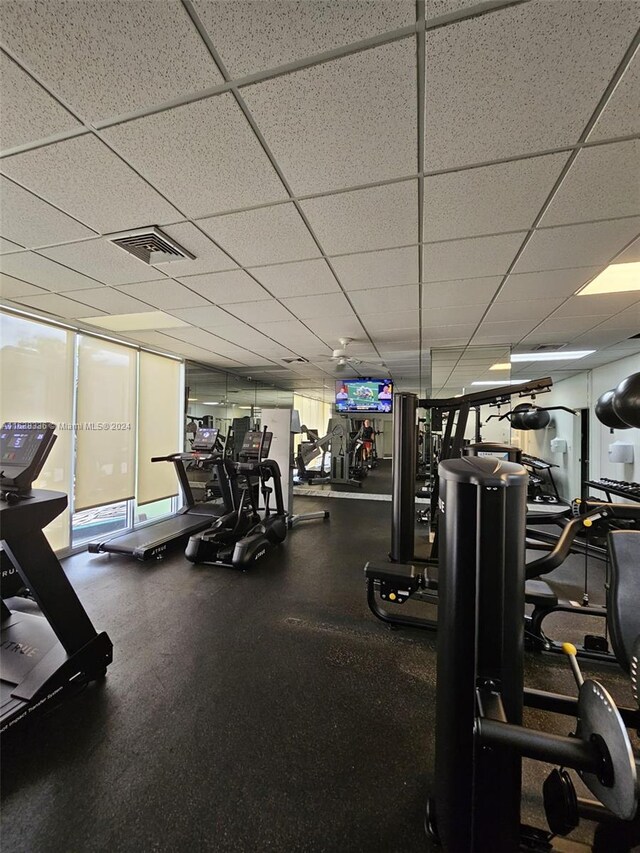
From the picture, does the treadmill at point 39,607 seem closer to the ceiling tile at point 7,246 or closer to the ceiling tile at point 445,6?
the ceiling tile at point 7,246

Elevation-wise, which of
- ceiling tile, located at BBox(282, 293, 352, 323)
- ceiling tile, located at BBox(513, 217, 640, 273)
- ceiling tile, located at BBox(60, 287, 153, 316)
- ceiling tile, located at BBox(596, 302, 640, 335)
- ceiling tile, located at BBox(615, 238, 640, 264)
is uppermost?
ceiling tile, located at BBox(596, 302, 640, 335)

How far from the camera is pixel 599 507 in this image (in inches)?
82.5

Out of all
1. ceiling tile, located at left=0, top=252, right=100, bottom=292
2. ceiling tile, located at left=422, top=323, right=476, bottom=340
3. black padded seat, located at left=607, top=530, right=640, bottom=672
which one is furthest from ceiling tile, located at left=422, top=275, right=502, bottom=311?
ceiling tile, located at left=0, top=252, right=100, bottom=292

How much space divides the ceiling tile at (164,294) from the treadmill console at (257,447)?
6.46 ft

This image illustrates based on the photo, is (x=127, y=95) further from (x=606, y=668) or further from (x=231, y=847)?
(x=606, y=668)

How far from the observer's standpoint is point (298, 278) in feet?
8.72

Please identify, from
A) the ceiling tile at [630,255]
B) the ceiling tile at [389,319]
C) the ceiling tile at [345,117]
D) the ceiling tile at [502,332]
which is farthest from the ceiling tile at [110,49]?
the ceiling tile at [502,332]

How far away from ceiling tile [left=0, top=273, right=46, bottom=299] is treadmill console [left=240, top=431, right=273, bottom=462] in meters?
2.67

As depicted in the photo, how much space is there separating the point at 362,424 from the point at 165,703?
807 centimetres

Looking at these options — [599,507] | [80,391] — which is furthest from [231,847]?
[80,391]

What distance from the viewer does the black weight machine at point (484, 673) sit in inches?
38.7

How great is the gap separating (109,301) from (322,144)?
2694 millimetres

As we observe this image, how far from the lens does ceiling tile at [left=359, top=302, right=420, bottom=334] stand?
11.3 feet

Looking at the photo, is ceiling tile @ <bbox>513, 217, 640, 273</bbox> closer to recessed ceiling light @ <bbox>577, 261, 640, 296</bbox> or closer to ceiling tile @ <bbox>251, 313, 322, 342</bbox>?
recessed ceiling light @ <bbox>577, 261, 640, 296</bbox>
